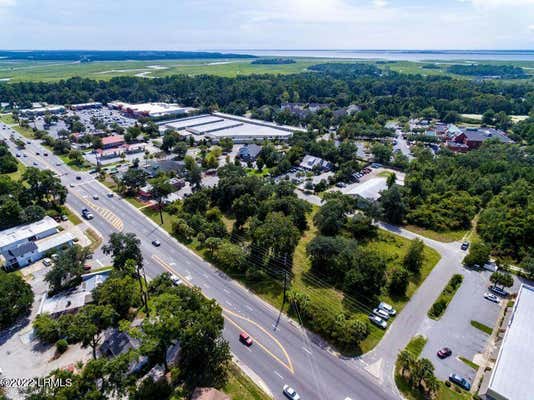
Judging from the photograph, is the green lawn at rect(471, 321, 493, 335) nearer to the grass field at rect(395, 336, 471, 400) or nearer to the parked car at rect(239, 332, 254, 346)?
the grass field at rect(395, 336, 471, 400)

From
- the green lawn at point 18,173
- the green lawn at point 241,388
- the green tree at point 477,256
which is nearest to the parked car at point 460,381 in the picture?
the green lawn at point 241,388

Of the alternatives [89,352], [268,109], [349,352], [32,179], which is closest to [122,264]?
[89,352]

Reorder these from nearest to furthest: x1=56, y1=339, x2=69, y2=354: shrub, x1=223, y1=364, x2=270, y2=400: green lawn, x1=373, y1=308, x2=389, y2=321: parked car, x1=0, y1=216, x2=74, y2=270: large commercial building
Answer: x1=223, y1=364, x2=270, y2=400: green lawn
x1=56, y1=339, x2=69, y2=354: shrub
x1=373, y1=308, x2=389, y2=321: parked car
x1=0, y1=216, x2=74, y2=270: large commercial building

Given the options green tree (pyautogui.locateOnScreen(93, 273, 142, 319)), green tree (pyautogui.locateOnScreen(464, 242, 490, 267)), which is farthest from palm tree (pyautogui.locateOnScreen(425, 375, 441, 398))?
green tree (pyautogui.locateOnScreen(93, 273, 142, 319))

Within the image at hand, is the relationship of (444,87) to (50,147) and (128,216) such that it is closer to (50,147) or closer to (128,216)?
(128,216)

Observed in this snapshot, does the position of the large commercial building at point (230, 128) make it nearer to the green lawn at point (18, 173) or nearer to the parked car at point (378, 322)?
the green lawn at point (18, 173)
